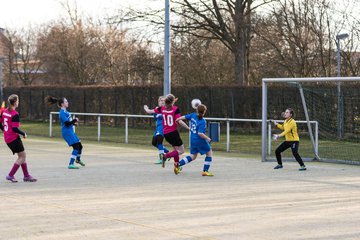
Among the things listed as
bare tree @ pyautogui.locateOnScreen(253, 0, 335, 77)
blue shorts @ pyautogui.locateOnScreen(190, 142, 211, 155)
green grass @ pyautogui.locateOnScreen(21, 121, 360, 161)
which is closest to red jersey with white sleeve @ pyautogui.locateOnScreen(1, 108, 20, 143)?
blue shorts @ pyautogui.locateOnScreen(190, 142, 211, 155)

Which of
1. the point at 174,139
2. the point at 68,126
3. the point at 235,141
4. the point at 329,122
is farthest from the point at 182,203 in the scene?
the point at 235,141

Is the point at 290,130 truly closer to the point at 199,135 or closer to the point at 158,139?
the point at 199,135

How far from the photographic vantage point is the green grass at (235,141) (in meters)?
19.6

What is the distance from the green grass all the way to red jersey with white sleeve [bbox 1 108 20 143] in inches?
341

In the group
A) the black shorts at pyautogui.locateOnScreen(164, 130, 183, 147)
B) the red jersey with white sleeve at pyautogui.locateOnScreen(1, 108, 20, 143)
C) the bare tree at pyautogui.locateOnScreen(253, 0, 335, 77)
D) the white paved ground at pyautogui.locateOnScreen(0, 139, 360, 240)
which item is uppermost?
the bare tree at pyautogui.locateOnScreen(253, 0, 335, 77)

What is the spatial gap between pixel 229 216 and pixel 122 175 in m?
5.50

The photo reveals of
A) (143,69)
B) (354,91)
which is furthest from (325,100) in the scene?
(143,69)

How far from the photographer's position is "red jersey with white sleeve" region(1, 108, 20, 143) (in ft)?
43.2

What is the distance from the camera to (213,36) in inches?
1451

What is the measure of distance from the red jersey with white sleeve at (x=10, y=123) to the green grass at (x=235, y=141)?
8667 millimetres

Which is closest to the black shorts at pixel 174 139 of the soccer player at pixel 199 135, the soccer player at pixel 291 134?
the soccer player at pixel 199 135

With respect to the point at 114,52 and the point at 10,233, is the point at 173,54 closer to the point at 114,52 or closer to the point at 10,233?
the point at 114,52

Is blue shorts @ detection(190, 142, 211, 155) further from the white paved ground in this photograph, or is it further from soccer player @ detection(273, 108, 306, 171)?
soccer player @ detection(273, 108, 306, 171)

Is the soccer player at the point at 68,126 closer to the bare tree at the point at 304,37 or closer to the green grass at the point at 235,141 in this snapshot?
the green grass at the point at 235,141
